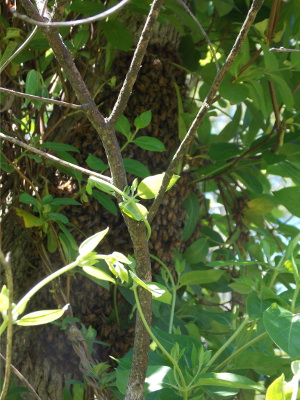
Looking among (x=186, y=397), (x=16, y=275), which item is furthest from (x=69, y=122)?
(x=186, y=397)

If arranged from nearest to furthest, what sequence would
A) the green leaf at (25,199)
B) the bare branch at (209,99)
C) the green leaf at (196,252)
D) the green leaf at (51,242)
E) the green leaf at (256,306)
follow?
the bare branch at (209,99)
the green leaf at (256,306)
the green leaf at (25,199)
the green leaf at (51,242)
the green leaf at (196,252)

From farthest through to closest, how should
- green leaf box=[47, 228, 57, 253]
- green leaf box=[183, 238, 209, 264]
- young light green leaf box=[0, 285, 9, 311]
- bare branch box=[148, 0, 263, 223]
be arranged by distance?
green leaf box=[183, 238, 209, 264], green leaf box=[47, 228, 57, 253], bare branch box=[148, 0, 263, 223], young light green leaf box=[0, 285, 9, 311]

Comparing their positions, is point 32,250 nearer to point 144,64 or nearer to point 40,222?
point 40,222

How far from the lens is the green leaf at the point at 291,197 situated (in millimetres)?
972

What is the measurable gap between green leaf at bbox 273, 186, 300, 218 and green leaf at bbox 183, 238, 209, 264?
16 cm

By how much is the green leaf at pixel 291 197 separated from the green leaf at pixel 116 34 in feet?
1.23

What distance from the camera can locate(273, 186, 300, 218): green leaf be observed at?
3.19 ft

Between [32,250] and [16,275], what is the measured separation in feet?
0.17

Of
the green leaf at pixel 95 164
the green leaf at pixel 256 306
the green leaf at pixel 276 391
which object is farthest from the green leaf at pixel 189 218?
the green leaf at pixel 276 391

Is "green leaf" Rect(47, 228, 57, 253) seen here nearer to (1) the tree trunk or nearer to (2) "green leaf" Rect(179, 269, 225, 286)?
(1) the tree trunk

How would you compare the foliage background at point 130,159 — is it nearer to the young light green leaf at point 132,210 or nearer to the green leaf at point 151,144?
the green leaf at point 151,144

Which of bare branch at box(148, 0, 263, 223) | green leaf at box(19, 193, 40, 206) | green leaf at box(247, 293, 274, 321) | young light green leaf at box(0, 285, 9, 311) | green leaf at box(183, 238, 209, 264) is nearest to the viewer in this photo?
young light green leaf at box(0, 285, 9, 311)

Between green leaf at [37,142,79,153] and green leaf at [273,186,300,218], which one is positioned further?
green leaf at [273,186,300,218]

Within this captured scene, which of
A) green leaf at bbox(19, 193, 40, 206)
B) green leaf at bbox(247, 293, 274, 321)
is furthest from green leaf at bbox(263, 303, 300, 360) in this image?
green leaf at bbox(19, 193, 40, 206)
